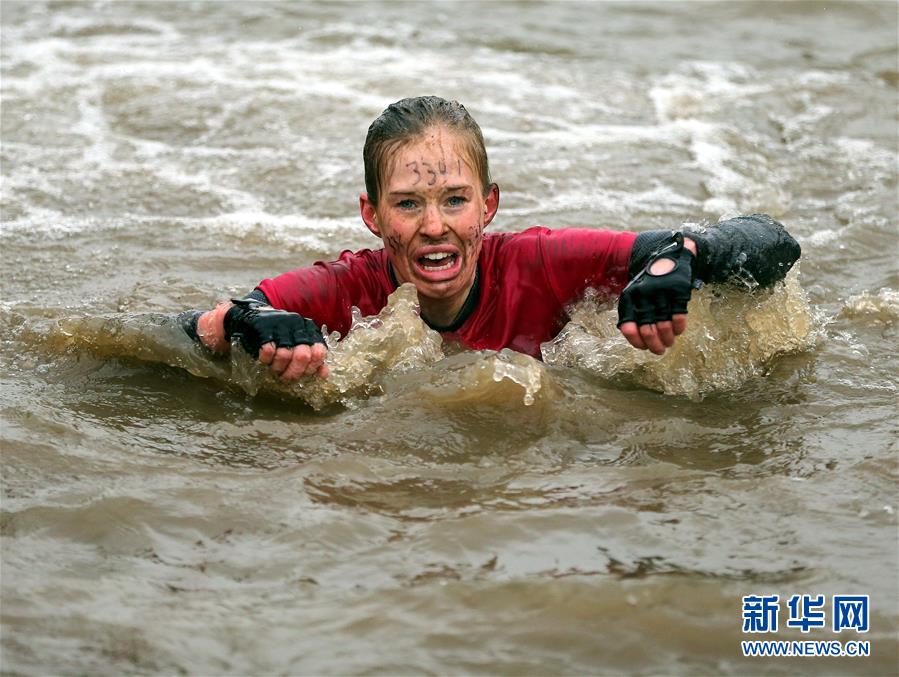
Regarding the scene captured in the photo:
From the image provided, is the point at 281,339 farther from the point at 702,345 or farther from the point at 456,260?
the point at 702,345

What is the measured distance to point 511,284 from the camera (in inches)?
187

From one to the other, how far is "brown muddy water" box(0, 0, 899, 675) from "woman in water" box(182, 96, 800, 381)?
0.15 m

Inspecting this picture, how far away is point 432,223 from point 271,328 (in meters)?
0.75

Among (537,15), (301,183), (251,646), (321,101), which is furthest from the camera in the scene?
(537,15)

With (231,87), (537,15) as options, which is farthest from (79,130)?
(537,15)

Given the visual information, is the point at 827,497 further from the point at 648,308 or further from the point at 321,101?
the point at 321,101

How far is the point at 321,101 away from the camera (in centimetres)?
988

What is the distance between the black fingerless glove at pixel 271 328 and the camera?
13.7 ft

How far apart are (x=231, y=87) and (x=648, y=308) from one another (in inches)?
273

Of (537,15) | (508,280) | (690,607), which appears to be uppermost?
(537,15)

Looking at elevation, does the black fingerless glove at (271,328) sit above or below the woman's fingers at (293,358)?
above
